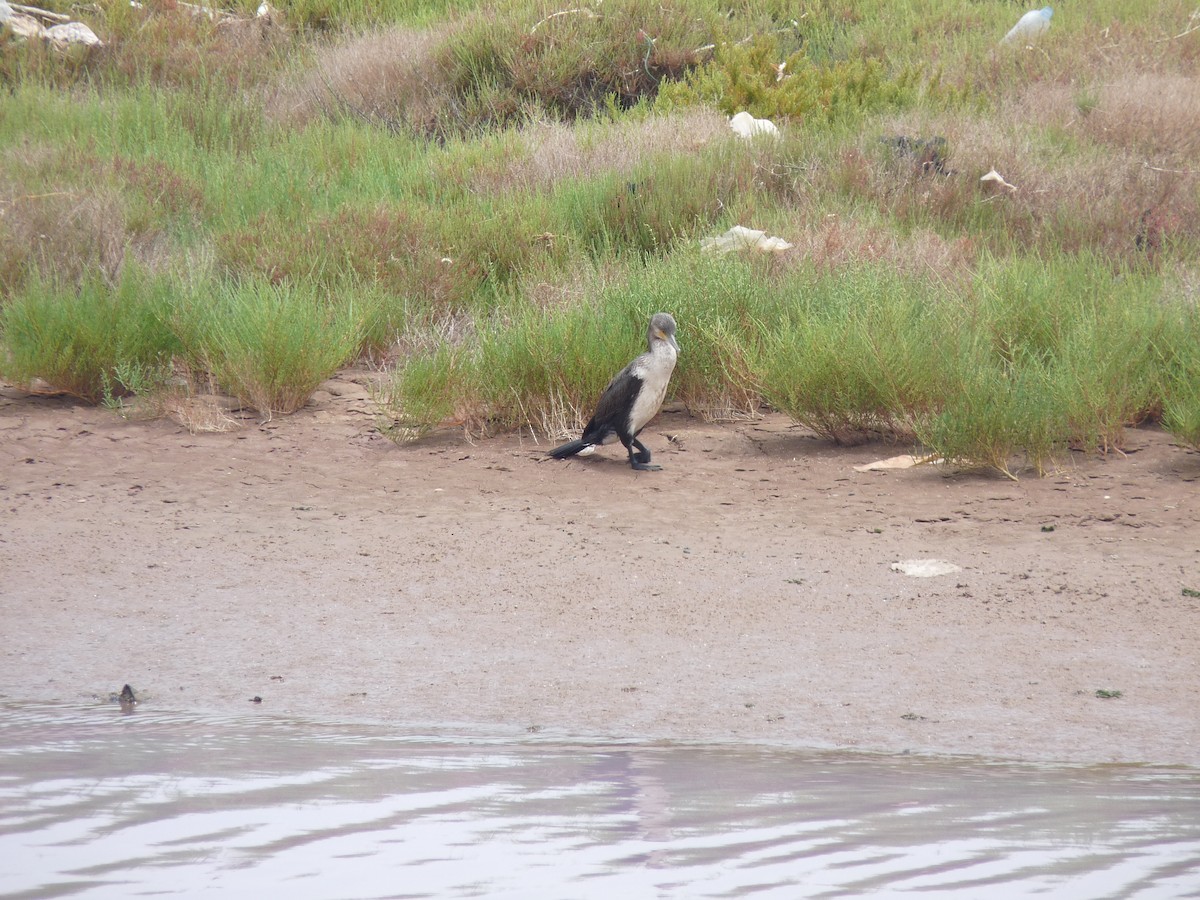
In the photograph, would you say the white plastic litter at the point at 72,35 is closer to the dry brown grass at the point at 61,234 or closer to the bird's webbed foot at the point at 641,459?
the dry brown grass at the point at 61,234

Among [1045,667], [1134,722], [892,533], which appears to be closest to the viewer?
[1134,722]

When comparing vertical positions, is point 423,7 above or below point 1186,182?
above

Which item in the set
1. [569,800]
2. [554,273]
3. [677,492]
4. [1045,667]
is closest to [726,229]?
[554,273]

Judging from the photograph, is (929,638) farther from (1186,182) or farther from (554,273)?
(1186,182)

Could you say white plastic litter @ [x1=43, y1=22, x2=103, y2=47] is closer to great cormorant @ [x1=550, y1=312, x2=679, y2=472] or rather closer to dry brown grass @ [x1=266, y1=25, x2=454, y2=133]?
dry brown grass @ [x1=266, y1=25, x2=454, y2=133]

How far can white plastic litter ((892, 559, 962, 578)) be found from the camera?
4761 mm

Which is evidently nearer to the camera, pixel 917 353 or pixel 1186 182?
pixel 917 353

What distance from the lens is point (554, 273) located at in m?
8.04

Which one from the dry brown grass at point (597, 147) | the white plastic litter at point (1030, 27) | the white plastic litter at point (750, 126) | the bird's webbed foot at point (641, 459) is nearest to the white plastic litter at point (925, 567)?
the bird's webbed foot at point (641, 459)

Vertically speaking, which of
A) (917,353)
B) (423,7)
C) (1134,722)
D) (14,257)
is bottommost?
(1134,722)

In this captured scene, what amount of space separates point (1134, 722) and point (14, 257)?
24.1ft

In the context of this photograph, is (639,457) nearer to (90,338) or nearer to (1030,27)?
(90,338)

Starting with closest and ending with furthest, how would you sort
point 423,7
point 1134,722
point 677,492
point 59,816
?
point 59,816
point 1134,722
point 677,492
point 423,7

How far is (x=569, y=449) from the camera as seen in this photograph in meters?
6.37
